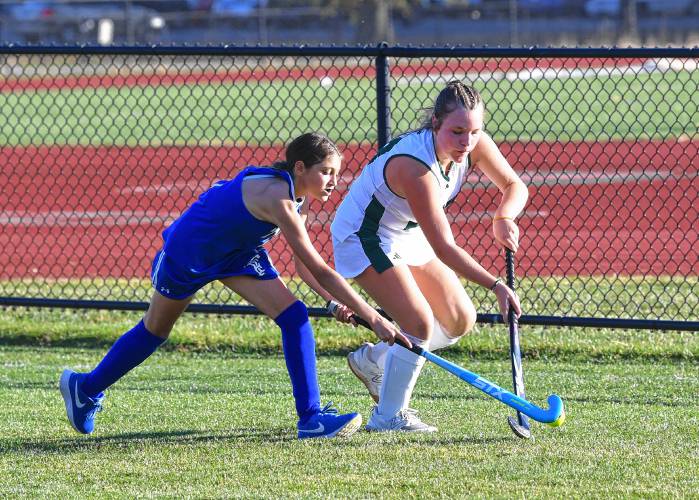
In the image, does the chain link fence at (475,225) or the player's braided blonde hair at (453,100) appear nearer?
the player's braided blonde hair at (453,100)

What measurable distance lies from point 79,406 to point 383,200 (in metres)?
1.63

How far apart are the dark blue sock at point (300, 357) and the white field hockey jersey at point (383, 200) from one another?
0.44m

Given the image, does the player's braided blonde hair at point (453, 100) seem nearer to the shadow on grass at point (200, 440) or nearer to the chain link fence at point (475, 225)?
the chain link fence at point (475, 225)

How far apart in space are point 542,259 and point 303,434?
15.8ft

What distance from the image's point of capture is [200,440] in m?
5.21

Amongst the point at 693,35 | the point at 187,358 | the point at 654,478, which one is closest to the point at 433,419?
the point at 654,478

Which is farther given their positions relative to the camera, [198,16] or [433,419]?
[198,16]

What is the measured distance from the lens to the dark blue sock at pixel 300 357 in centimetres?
513

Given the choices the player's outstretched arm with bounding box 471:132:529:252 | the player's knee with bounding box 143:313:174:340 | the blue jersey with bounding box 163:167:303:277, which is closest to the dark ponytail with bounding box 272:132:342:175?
the blue jersey with bounding box 163:167:303:277

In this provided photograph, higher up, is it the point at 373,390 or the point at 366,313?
the point at 366,313

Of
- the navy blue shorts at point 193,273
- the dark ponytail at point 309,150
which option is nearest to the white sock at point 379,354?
the navy blue shorts at point 193,273

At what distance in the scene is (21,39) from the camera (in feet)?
112

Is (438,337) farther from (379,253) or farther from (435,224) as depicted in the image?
(435,224)

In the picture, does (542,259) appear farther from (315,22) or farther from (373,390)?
(315,22)
